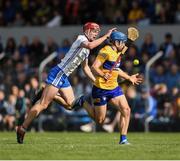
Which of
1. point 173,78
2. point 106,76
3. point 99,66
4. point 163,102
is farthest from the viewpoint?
point 173,78

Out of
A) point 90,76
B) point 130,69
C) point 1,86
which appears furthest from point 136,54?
point 90,76

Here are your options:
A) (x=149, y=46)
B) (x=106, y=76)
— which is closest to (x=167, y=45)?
(x=149, y=46)

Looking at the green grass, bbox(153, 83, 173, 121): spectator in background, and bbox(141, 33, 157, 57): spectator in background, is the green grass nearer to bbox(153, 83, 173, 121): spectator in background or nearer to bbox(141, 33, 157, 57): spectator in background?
bbox(153, 83, 173, 121): spectator in background

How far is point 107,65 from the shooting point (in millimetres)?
16922

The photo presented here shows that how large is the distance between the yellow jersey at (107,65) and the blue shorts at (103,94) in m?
0.08

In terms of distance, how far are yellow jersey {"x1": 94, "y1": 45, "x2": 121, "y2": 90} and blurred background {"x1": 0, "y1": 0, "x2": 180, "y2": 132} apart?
5.52 meters

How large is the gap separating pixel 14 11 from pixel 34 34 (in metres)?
1.69

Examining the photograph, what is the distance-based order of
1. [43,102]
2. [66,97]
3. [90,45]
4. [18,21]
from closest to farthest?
1. [90,45]
2. [43,102]
3. [66,97]
4. [18,21]

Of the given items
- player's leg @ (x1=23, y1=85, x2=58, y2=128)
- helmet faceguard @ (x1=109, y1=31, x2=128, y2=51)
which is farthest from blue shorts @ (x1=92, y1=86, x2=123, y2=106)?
player's leg @ (x1=23, y1=85, x2=58, y2=128)

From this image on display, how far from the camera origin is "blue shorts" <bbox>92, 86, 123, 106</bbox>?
1677 centimetres

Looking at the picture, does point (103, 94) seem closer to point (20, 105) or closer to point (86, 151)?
point (86, 151)

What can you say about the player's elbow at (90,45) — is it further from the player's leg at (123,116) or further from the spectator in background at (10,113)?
the spectator in background at (10,113)

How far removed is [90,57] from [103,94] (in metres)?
9.77

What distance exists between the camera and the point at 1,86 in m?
27.2
